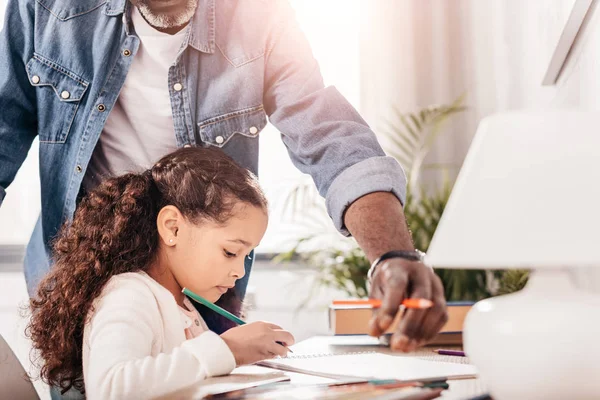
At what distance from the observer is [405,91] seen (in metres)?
2.99

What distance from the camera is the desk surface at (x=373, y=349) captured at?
29.2 inches

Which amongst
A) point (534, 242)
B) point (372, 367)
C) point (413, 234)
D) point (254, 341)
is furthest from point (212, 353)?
point (413, 234)

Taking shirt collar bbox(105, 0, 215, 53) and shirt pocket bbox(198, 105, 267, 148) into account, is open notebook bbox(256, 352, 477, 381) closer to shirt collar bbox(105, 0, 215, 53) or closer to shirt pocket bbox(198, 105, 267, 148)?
shirt pocket bbox(198, 105, 267, 148)

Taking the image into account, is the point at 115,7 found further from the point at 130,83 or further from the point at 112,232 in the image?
the point at 112,232

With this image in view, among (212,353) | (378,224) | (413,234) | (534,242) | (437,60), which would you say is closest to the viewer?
(534,242)

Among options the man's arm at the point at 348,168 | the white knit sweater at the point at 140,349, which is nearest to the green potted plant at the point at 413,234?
the man's arm at the point at 348,168

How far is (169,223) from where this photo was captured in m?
1.16

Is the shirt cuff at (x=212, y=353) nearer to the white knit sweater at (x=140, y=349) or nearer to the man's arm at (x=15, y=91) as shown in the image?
the white knit sweater at (x=140, y=349)

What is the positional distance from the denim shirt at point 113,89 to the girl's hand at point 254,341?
368 mm

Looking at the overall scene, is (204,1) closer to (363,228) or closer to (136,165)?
(136,165)

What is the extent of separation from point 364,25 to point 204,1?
1671mm

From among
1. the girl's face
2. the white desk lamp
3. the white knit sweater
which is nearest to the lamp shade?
the white desk lamp

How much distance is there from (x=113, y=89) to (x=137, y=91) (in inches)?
2.2

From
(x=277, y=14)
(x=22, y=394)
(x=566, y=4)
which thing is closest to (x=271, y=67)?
(x=277, y=14)
